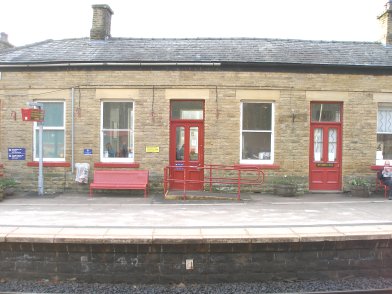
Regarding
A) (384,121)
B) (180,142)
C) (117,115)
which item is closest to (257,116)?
(180,142)

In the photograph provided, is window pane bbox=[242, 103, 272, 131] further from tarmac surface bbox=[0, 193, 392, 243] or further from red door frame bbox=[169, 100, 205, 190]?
tarmac surface bbox=[0, 193, 392, 243]

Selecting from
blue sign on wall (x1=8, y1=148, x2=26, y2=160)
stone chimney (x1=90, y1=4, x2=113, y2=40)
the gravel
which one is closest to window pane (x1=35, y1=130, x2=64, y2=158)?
blue sign on wall (x1=8, y1=148, x2=26, y2=160)

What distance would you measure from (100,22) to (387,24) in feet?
36.8

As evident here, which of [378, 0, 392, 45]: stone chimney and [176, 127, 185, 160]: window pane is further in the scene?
[378, 0, 392, 45]: stone chimney

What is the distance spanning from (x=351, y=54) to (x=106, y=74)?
8.83 metres

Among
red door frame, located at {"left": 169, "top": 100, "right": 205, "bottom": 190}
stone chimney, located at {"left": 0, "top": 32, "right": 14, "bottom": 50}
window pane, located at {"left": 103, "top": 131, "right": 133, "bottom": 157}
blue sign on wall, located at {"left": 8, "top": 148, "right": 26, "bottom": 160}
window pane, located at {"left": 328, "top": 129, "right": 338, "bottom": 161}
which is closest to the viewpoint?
blue sign on wall, located at {"left": 8, "top": 148, "right": 26, "bottom": 160}

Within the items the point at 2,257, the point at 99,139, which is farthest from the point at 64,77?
the point at 2,257

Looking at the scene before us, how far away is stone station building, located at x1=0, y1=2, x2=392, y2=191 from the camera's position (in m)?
13.0

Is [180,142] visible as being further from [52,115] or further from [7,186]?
[7,186]

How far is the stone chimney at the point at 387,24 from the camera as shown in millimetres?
14820

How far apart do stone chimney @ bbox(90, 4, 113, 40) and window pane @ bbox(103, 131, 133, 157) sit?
4230mm

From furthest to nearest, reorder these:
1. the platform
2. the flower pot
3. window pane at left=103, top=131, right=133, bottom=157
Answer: window pane at left=103, top=131, right=133, bottom=157, the flower pot, the platform

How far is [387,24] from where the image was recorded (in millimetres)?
15016

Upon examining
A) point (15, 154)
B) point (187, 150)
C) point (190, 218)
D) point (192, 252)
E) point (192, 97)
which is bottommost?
point (192, 252)
